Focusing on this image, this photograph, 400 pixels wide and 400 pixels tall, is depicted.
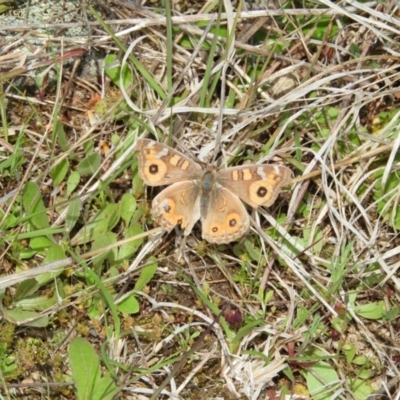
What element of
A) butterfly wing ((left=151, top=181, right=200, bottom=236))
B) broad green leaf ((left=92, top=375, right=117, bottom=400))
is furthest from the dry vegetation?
butterfly wing ((left=151, top=181, right=200, bottom=236))

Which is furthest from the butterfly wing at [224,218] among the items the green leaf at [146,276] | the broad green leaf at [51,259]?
the broad green leaf at [51,259]

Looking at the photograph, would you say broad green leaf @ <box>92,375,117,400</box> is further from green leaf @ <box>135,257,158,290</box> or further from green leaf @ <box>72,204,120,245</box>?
green leaf @ <box>72,204,120,245</box>

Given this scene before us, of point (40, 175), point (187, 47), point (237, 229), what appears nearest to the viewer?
point (237, 229)

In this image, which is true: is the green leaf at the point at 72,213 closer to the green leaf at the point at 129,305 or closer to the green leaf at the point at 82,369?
the green leaf at the point at 129,305

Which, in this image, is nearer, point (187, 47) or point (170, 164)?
point (170, 164)

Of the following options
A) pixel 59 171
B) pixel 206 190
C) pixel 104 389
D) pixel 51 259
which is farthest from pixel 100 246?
pixel 104 389

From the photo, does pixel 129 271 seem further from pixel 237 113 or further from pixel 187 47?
pixel 187 47

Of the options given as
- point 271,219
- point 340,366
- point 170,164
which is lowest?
point 340,366

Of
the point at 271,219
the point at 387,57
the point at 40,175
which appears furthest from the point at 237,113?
the point at 40,175
